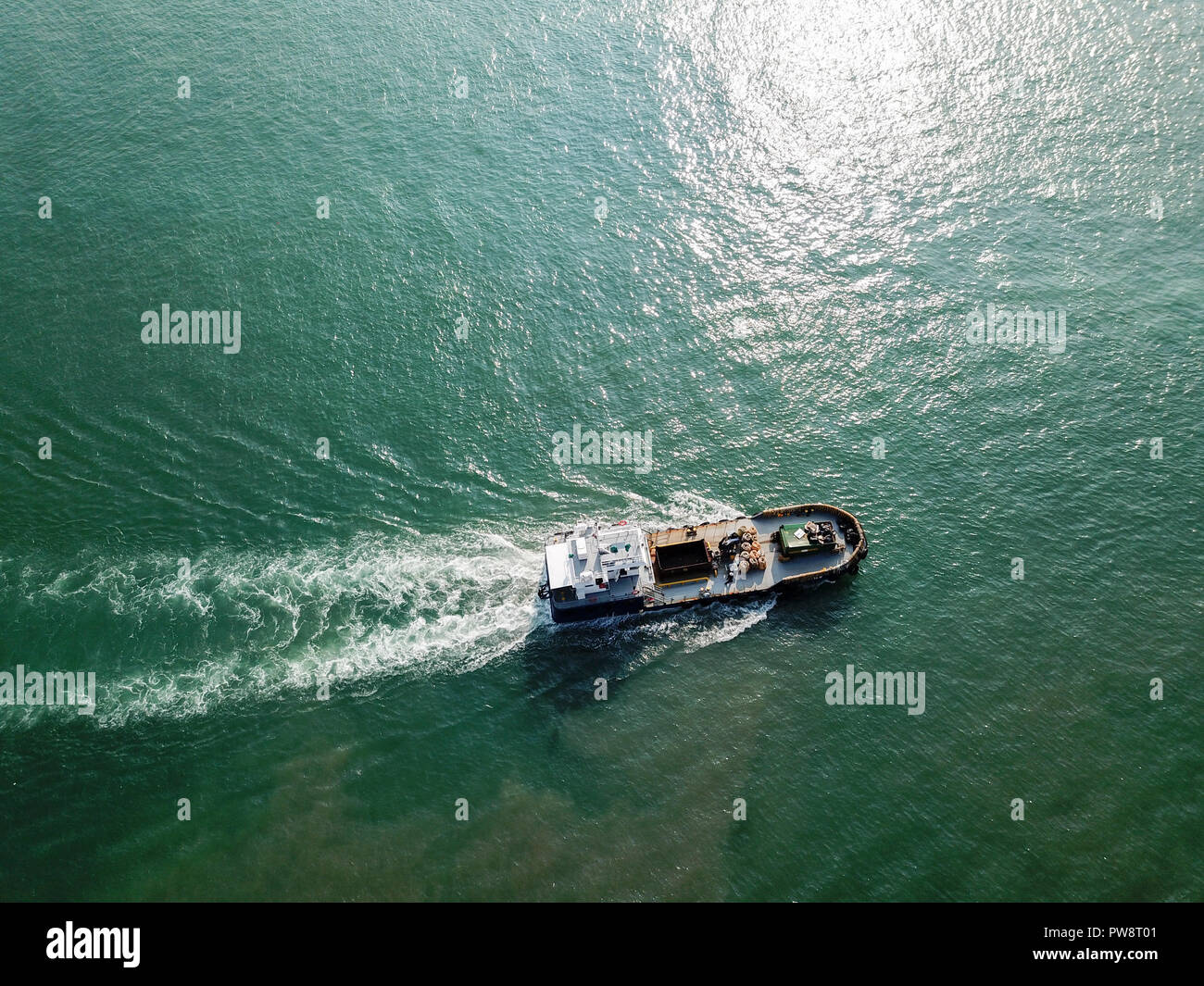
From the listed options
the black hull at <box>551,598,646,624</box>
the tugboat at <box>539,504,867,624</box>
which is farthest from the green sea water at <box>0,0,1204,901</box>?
the tugboat at <box>539,504,867,624</box>

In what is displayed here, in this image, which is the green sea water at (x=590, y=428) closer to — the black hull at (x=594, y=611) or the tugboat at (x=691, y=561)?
the black hull at (x=594, y=611)

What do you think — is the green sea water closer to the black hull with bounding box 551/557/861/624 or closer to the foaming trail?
the foaming trail

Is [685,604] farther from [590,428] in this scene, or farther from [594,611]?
[590,428]

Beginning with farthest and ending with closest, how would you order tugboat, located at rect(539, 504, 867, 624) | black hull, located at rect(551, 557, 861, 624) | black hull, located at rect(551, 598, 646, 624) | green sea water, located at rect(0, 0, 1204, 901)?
black hull, located at rect(551, 557, 861, 624) < black hull, located at rect(551, 598, 646, 624) < tugboat, located at rect(539, 504, 867, 624) < green sea water, located at rect(0, 0, 1204, 901)

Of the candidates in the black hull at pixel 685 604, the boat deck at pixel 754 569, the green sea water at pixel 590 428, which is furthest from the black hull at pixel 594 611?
the boat deck at pixel 754 569

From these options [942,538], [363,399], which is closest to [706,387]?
[942,538]

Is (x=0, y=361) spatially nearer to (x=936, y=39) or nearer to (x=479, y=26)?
(x=479, y=26)
